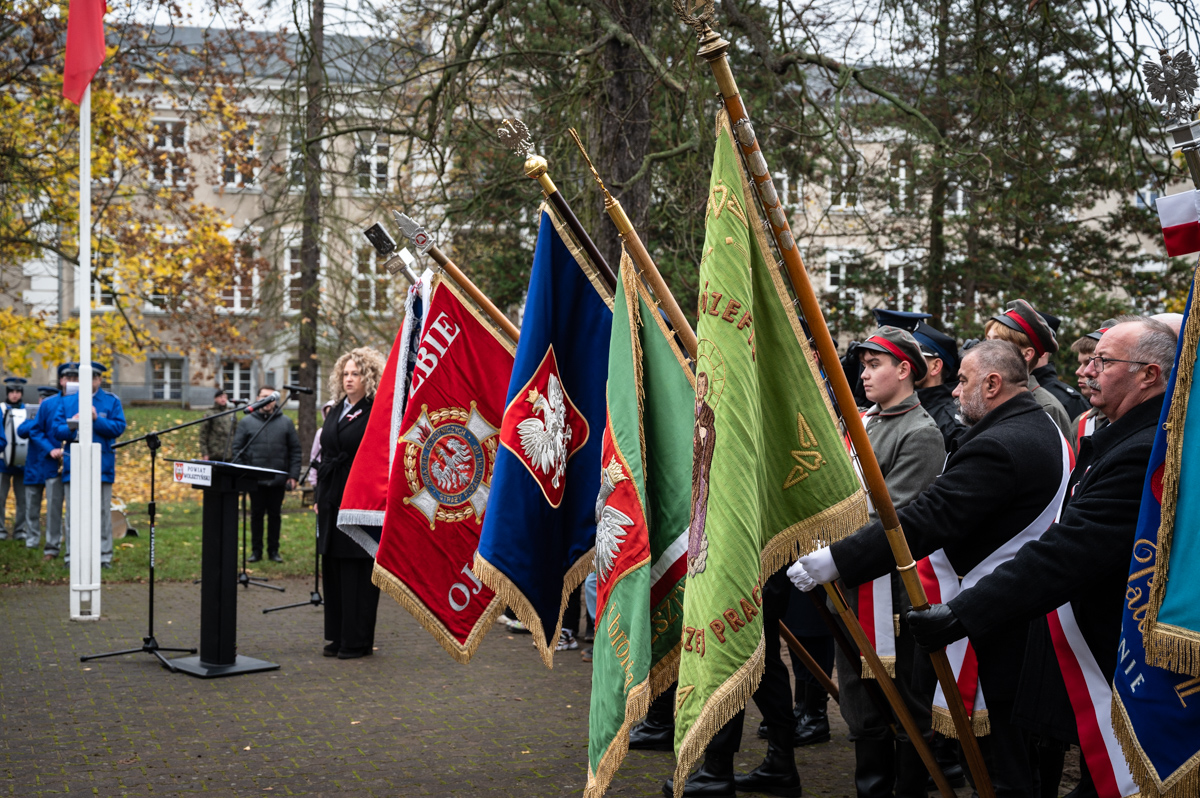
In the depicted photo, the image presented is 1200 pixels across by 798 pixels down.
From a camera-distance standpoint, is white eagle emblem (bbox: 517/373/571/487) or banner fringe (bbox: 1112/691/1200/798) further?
white eagle emblem (bbox: 517/373/571/487)

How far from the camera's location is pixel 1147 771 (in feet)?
9.71

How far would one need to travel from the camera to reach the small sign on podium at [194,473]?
6953 mm

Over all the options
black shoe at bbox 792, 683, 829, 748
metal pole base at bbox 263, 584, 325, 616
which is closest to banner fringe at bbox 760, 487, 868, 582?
black shoe at bbox 792, 683, 829, 748

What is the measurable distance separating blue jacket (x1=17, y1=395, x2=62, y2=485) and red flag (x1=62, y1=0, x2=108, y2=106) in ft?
14.2

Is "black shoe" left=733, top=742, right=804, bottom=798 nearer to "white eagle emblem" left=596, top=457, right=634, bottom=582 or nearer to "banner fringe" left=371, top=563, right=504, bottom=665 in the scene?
"banner fringe" left=371, top=563, right=504, bottom=665

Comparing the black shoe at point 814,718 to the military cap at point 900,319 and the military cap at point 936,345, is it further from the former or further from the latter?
the military cap at point 900,319

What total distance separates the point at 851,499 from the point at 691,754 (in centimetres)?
95

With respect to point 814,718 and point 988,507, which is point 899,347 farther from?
point 814,718

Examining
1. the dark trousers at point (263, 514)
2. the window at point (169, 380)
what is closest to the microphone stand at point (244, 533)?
the dark trousers at point (263, 514)

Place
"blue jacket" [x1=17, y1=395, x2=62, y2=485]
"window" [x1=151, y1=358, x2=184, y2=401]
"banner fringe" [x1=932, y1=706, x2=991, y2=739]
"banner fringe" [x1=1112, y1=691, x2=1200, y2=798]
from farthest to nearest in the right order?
1. "window" [x1=151, y1=358, x2=184, y2=401]
2. "blue jacket" [x1=17, y1=395, x2=62, y2=485]
3. "banner fringe" [x1=932, y1=706, x2=991, y2=739]
4. "banner fringe" [x1=1112, y1=691, x2=1200, y2=798]

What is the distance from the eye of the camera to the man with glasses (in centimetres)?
328

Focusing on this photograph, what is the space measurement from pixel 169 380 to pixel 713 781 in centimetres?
4030

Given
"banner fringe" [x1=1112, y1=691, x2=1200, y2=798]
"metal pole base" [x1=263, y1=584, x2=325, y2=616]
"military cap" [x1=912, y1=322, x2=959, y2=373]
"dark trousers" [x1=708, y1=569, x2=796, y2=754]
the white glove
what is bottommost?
"metal pole base" [x1=263, y1=584, x2=325, y2=616]

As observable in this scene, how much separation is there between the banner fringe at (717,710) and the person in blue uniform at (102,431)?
29.6ft
